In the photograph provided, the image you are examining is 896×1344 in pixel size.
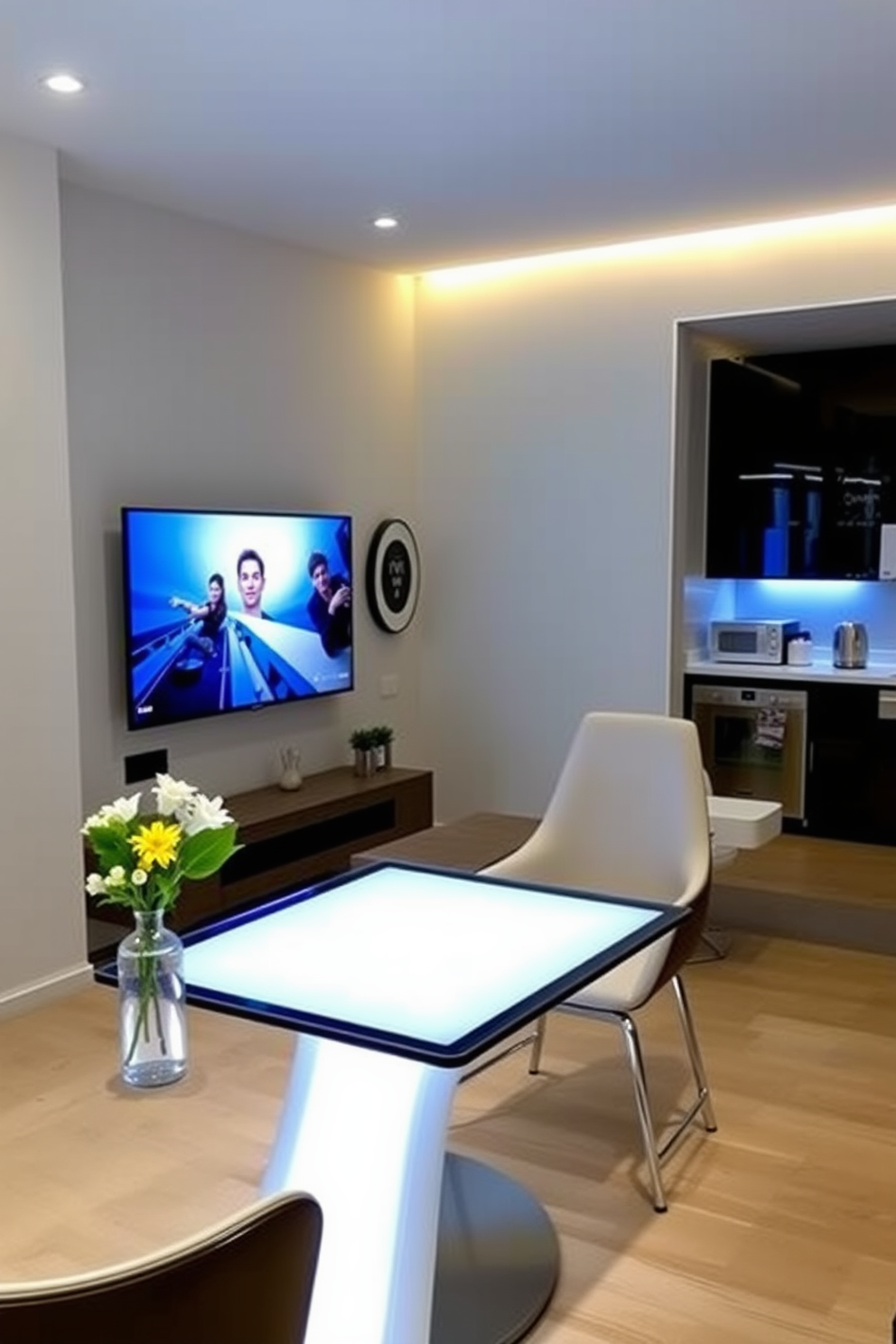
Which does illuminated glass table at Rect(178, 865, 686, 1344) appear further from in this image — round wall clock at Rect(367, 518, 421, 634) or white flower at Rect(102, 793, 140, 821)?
round wall clock at Rect(367, 518, 421, 634)

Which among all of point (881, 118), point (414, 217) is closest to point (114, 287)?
point (414, 217)

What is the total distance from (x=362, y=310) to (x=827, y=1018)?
11.9ft

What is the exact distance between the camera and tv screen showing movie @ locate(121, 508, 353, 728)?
4.39 m

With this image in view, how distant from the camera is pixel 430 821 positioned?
5.60 metres

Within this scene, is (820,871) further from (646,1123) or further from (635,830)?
(646,1123)

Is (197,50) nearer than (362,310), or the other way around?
(197,50)

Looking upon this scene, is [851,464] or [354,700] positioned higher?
[851,464]

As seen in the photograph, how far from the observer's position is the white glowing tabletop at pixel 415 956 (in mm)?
1967

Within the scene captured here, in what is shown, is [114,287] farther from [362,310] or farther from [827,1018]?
[827,1018]

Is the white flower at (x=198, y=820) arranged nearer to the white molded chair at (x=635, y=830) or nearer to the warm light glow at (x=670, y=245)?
the white molded chair at (x=635, y=830)

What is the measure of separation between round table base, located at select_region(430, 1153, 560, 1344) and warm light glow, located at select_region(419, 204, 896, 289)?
3.74 m

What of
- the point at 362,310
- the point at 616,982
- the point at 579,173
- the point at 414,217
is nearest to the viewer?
the point at 616,982

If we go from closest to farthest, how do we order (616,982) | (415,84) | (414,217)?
1. (616,982)
2. (415,84)
3. (414,217)

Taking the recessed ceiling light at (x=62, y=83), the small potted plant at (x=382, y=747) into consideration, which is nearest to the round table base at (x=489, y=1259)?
the small potted plant at (x=382, y=747)
